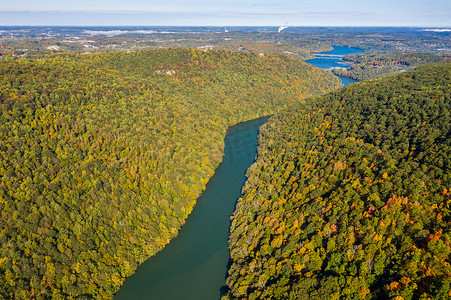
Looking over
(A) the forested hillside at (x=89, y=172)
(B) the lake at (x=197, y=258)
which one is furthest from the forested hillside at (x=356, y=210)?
(A) the forested hillside at (x=89, y=172)

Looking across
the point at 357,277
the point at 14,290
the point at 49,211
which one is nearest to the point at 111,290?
the point at 14,290

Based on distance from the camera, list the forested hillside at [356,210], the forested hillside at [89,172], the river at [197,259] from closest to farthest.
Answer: the forested hillside at [356,210], the forested hillside at [89,172], the river at [197,259]

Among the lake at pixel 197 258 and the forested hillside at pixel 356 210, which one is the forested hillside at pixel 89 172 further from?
the forested hillside at pixel 356 210

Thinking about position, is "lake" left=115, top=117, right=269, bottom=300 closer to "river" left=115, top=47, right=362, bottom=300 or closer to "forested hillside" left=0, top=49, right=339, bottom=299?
"river" left=115, top=47, right=362, bottom=300

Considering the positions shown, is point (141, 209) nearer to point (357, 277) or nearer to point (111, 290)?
point (111, 290)

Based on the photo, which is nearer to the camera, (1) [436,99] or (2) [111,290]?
(2) [111,290]

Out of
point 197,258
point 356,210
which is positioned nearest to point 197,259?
point 197,258
